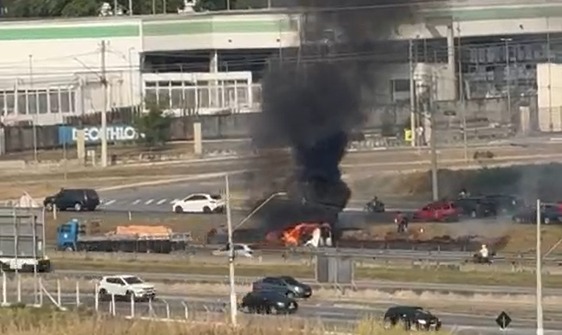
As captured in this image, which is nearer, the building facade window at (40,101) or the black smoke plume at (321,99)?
the black smoke plume at (321,99)

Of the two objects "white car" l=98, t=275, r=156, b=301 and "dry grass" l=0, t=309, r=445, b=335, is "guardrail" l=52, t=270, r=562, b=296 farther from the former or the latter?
"dry grass" l=0, t=309, r=445, b=335

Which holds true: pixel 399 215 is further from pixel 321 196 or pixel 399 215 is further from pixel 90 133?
pixel 90 133

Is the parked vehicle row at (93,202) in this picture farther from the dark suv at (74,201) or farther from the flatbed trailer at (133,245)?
the flatbed trailer at (133,245)

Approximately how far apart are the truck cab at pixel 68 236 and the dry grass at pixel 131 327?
23465 millimetres

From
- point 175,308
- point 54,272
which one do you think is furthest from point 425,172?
point 175,308

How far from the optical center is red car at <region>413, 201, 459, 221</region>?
58031 millimetres

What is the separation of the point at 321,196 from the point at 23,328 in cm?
2901

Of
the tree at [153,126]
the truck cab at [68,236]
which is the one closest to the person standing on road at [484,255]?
the truck cab at [68,236]

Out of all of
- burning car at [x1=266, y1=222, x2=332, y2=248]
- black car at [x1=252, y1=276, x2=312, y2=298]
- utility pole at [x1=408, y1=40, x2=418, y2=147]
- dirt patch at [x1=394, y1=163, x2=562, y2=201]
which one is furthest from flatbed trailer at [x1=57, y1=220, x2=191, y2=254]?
utility pole at [x1=408, y1=40, x2=418, y2=147]

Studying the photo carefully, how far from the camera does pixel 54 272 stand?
48594mm

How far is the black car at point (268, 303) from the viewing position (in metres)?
Result: 38.2

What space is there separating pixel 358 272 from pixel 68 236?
46.1 ft

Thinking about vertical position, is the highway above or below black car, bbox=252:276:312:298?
above

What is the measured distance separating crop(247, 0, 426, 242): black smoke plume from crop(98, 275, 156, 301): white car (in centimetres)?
1391
